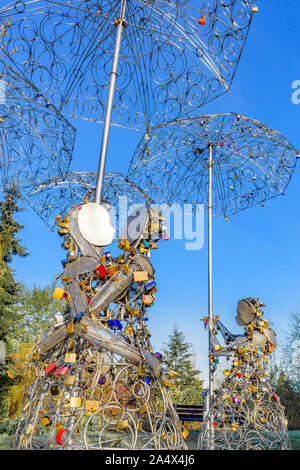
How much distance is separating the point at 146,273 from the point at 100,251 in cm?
55

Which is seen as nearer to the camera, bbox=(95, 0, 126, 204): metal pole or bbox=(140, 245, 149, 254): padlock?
bbox=(140, 245, 149, 254): padlock

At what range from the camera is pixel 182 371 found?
23766 mm

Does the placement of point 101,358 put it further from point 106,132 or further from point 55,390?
point 106,132

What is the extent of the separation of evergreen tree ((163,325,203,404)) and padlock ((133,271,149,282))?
1880cm

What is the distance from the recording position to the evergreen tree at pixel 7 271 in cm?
1367

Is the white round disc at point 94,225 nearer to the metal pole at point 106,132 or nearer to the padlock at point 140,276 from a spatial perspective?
the metal pole at point 106,132

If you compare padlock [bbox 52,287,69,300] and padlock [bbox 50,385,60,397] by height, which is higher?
padlock [bbox 52,287,69,300]

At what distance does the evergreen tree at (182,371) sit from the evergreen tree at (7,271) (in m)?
9.42

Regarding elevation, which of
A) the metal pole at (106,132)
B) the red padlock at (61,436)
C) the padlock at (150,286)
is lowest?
the red padlock at (61,436)

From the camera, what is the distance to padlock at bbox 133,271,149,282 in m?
3.11

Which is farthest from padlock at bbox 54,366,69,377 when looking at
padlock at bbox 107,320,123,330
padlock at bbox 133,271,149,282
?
padlock at bbox 133,271,149,282

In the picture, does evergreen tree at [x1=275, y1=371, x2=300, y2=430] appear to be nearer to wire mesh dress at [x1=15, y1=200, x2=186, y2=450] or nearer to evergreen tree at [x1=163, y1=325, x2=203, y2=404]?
evergreen tree at [x1=163, y1=325, x2=203, y2=404]

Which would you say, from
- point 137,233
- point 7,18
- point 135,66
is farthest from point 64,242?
point 7,18

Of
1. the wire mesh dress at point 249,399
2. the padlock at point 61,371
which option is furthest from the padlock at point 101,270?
the wire mesh dress at point 249,399
